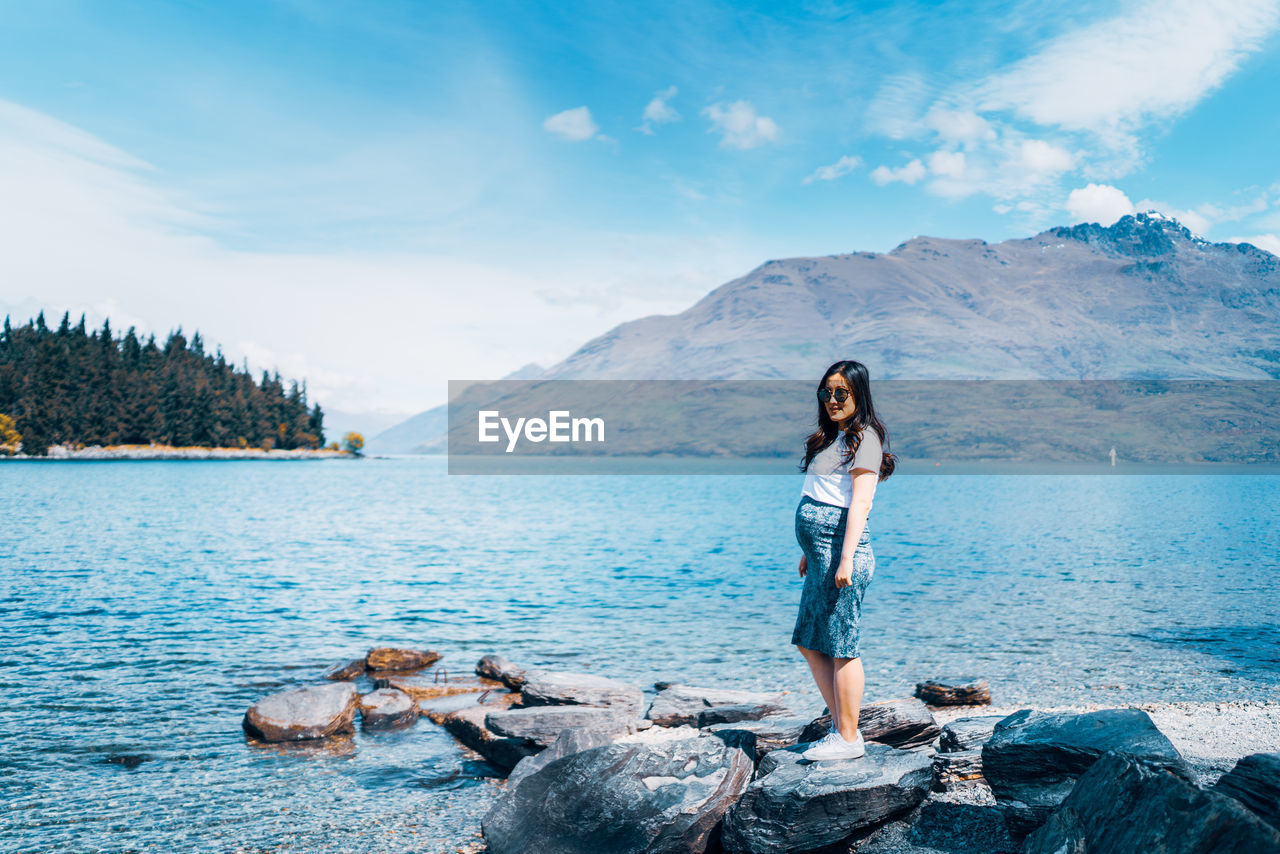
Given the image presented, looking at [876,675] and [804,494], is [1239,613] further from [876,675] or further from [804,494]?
[804,494]

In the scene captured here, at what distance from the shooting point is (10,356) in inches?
7411

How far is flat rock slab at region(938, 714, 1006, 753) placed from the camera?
34.7ft

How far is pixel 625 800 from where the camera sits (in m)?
8.69

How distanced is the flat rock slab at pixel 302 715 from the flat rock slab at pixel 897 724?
34.3 feet

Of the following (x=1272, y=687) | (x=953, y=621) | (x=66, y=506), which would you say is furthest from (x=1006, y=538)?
(x=66, y=506)

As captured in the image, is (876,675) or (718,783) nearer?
(718,783)

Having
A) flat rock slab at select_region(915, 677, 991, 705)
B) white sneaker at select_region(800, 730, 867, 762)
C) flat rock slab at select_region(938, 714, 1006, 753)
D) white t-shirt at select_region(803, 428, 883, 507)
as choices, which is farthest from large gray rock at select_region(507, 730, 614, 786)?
flat rock slab at select_region(915, 677, 991, 705)

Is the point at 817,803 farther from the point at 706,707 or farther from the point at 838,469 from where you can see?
the point at 706,707

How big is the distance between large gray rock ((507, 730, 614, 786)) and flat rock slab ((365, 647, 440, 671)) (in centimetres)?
1113

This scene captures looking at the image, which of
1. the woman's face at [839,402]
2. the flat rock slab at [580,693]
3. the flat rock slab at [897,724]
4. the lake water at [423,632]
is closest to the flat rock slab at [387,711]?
the lake water at [423,632]

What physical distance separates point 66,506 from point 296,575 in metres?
49.3

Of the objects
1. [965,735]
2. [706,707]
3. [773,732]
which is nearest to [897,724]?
[965,735]

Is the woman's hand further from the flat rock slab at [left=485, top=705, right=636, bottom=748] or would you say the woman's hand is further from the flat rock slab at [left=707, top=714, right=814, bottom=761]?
the flat rock slab at [left=485, top=705, right=636, bottom=748]

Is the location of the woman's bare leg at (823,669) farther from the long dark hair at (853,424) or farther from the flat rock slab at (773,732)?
the long dark hair at (853,424)
